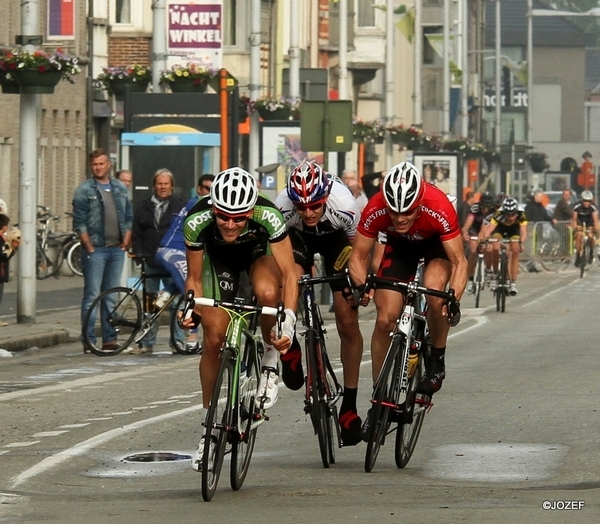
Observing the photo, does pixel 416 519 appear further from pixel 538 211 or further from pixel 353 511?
pixel 538 211

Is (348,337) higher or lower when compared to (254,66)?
lower

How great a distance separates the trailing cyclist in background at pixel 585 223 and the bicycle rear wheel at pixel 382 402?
32.9 meters

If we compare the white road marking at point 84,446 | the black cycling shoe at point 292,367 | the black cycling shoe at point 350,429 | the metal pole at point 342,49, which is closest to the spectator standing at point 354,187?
the white road marking at point 84,446

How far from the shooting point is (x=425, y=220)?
11039mm

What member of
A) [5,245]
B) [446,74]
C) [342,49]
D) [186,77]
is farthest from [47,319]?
[446,74]

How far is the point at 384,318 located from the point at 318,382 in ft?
1.61

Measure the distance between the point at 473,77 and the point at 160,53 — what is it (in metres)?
80.5

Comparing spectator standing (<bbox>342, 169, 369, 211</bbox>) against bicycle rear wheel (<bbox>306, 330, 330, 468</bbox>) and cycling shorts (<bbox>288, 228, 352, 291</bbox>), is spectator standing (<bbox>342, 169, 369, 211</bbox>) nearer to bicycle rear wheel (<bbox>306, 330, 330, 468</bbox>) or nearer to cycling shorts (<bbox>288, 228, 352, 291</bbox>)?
cycling shorts (<bbox>288, 228, 352, 291</bbox>)

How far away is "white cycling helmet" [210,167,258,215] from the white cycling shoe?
1.01 m

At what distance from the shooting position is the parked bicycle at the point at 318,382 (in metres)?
10.9

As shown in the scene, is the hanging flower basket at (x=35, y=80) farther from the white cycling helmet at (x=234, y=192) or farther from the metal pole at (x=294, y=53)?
the metal pole at (x=294, y=53)

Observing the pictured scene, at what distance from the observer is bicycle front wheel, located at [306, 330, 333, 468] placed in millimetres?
10914

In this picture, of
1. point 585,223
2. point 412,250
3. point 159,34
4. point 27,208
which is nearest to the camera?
point 412,250

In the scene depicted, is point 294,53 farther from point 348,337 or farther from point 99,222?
point 348,337
